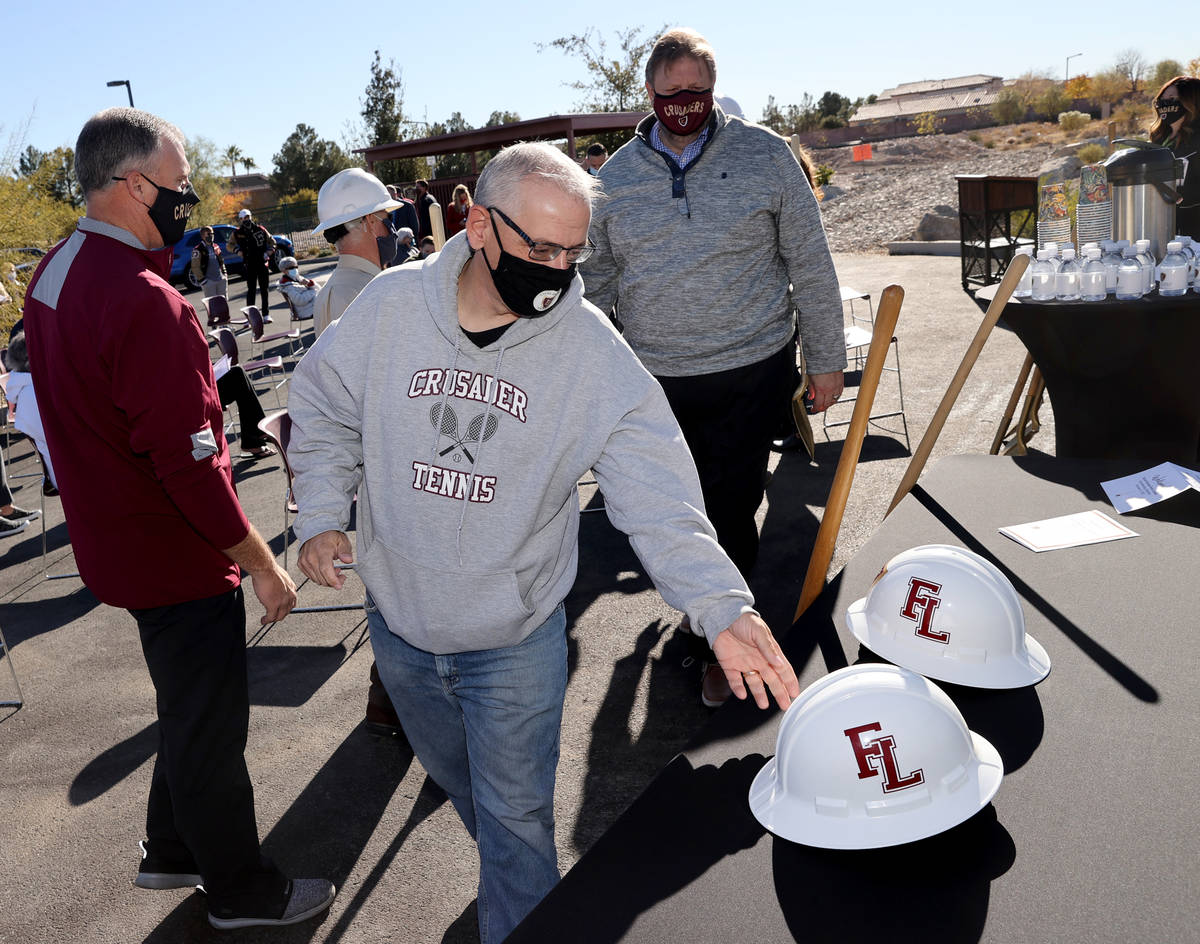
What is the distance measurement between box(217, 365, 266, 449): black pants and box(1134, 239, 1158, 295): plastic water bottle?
705cm

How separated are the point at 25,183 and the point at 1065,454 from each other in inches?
711

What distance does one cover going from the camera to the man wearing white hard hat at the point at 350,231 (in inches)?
150

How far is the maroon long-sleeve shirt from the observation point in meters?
2.32

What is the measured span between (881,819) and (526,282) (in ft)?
4.16

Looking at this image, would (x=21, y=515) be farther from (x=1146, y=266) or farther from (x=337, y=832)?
(x=1146, y=266)

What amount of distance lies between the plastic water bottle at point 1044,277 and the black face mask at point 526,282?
312 cm

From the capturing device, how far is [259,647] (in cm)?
494

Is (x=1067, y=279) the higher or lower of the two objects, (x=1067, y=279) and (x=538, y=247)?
the lower

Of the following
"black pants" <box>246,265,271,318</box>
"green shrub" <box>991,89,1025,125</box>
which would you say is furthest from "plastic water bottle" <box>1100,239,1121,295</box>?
"green shrub" <box>991,89,1025,125</box>

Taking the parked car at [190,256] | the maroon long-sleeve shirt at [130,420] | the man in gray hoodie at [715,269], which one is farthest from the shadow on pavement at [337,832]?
the parked car at [190,256]

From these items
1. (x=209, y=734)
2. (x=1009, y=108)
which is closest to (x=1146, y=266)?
(x=209, y=734)

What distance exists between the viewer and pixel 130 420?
7.73 feet

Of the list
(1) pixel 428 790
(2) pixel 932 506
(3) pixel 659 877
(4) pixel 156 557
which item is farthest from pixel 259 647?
(3) pixel 659 877

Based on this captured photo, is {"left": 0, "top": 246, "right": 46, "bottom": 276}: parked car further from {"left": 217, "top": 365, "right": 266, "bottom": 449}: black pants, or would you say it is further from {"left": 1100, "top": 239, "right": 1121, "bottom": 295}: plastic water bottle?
{"left": 1100, "top": 239, "right": 1121, "bottom": 295}: plastic water bottle
